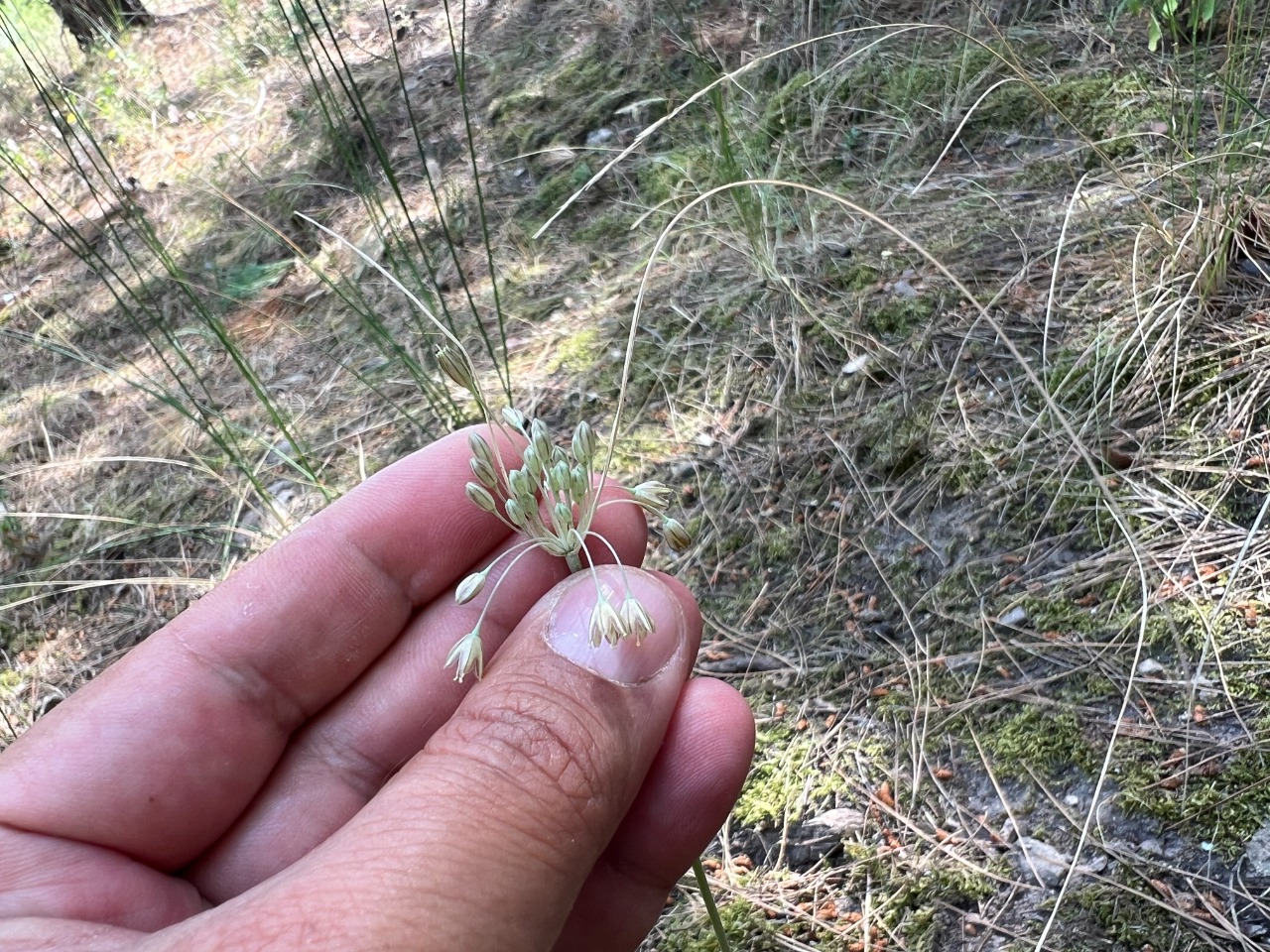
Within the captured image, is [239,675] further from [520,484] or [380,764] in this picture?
[520,484]

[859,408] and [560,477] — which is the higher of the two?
[560,477]

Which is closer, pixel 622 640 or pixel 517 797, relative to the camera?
pixel 517 797

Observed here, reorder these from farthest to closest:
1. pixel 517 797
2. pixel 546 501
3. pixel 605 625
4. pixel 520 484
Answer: pixel 546 501, pixel 520 484, pixel 605 625, pixel 517 797

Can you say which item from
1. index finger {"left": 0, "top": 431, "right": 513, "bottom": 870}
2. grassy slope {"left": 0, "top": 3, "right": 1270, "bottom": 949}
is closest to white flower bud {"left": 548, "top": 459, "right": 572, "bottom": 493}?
index finger {"left": 0, "top": 431, "right": 513, "bottom": 870}

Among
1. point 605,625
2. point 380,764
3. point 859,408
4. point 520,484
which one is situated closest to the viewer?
point 605,625

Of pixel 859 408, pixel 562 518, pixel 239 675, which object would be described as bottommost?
pixel 859 408

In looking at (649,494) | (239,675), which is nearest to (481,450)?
(649,494)
